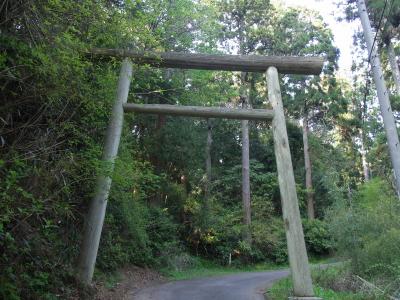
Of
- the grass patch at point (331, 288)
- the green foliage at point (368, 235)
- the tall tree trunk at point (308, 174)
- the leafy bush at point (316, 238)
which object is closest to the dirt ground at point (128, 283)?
the grass patch at point (331, 288)

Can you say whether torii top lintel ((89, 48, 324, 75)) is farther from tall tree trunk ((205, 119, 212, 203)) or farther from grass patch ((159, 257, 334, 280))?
tall tree trunk ((205, 119, 212, 203))

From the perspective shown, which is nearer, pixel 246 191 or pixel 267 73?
pixel 267 73

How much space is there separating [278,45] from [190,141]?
10.9 metres

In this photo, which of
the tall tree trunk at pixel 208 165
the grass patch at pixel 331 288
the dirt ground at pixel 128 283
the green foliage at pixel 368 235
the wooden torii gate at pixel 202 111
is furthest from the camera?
the tall tree trunk at pixel 208 165

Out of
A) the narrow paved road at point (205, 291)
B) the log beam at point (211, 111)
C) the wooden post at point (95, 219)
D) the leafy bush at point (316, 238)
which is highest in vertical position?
the leafy bush at point (316, 238)

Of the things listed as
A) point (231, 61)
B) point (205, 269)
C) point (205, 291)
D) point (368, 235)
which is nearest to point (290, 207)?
point (231, 61)

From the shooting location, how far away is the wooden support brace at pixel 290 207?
23.0 ft

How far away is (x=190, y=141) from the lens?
66.8 ft

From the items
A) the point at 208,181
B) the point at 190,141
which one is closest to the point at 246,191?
the point at 208,181

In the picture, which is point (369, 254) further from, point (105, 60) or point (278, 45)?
point (278, 45)

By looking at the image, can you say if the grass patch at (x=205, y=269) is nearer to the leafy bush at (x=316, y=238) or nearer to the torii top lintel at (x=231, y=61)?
the leafy bush at (x=316, y=238)

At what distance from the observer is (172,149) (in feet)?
65.0

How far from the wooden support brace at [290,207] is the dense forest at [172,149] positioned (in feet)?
8.85

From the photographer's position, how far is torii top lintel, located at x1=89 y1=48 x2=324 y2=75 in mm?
8156
